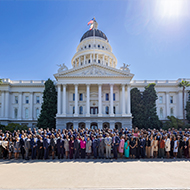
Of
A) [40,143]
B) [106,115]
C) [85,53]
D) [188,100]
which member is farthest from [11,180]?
[85,53]

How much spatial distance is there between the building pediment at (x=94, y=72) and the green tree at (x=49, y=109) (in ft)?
13.2

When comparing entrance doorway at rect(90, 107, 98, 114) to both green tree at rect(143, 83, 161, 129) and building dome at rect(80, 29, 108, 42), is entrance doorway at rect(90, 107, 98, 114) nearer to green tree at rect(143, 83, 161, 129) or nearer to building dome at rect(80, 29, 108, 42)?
green tree at rect(143, 83, 161, 129)

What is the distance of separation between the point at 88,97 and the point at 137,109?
36.8 feet

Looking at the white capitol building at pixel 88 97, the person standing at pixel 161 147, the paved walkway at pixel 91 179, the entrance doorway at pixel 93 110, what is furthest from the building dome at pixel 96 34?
the paved walkway at pixel 91 179

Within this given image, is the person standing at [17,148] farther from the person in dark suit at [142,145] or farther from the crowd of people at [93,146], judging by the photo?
the person in dark suit at [142,145]

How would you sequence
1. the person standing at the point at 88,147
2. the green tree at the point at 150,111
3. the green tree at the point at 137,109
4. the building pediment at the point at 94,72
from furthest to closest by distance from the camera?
the building pediment at the point at 94,72 → the green tree at the point at 137,109 → the green tree at the point at 150,111 → the person standing at the point at 88,147

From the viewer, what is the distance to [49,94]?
42.1 m

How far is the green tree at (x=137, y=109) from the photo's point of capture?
40156 mm

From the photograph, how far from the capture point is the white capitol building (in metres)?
40.1

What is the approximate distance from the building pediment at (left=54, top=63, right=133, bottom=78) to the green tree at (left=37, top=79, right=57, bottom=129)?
403cm

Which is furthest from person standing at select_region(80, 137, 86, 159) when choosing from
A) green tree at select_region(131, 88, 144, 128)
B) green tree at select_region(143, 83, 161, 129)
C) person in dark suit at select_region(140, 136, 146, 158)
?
green tree at select_region(143, 83, 161, 129)

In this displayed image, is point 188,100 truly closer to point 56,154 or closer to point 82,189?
point 56,154

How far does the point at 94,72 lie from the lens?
41406mm

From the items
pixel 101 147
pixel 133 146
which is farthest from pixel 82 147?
pixel 133 146
